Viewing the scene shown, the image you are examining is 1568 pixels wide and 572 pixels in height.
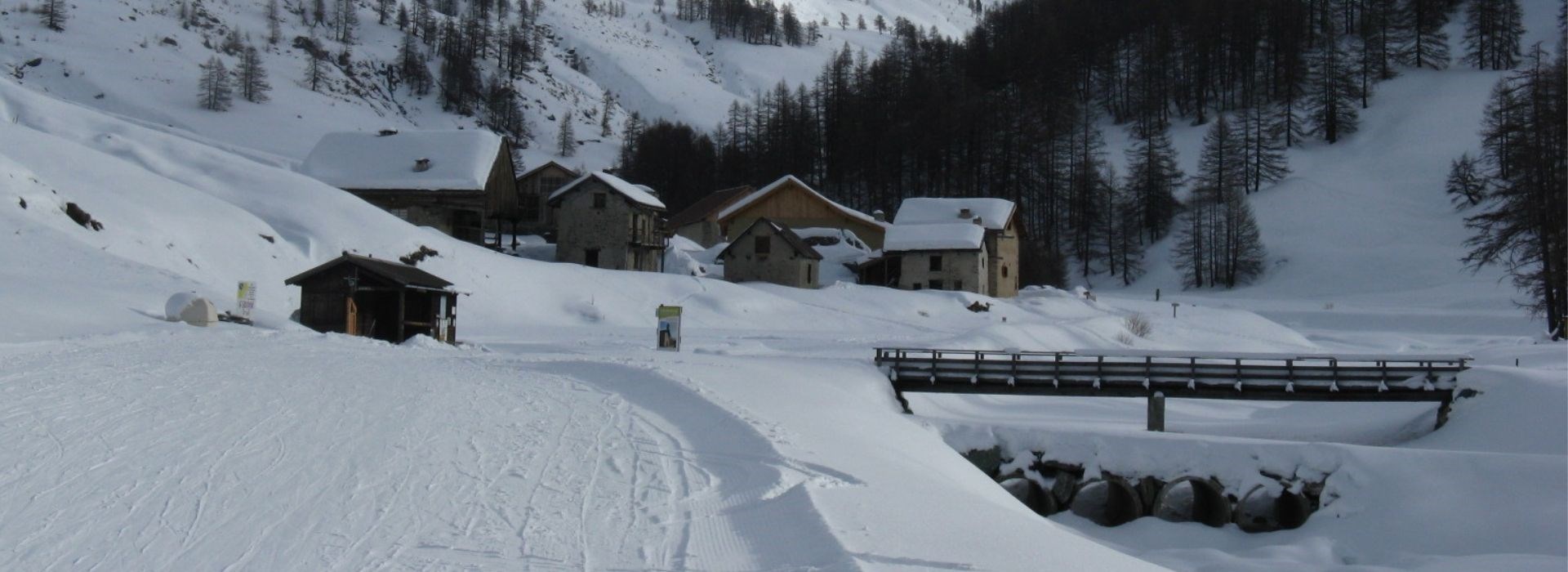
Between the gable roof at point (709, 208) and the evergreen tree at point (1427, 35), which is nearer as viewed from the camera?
the gable roof at point (709, 208)

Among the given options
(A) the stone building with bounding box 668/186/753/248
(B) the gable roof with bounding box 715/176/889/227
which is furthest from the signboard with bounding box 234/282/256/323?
(A) the stone building with bounding box 668/186/753/248

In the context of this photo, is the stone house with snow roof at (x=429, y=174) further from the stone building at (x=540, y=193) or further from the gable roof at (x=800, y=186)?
the gable roof at (x=800, y=186)

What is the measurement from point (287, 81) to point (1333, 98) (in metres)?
93.3

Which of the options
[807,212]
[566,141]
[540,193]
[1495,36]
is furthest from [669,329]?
[566,141]

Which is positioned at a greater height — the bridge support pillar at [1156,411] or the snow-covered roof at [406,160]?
the snow-covered roof at [406,160]

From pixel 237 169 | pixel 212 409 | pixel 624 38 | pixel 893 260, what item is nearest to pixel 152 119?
pixel 237 169

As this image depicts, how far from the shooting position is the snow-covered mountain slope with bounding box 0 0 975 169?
87.9m

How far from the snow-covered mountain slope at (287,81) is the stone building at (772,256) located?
40962 millimetres

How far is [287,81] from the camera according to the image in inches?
4114

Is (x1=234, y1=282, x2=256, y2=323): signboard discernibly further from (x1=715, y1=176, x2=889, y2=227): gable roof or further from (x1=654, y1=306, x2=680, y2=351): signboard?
(x1=715, y1=176, x2=889, y2=227): gable roof

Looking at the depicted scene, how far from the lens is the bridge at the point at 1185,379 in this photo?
81.4 feet

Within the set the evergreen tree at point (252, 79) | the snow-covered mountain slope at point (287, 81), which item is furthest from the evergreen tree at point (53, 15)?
the evergreen tree at point (252, 79)

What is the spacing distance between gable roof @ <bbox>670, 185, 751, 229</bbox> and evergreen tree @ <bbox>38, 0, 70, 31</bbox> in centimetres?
6352

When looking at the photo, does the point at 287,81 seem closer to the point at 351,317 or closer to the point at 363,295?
the point at 363,295
